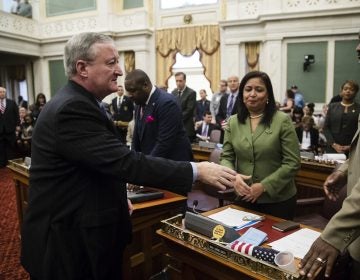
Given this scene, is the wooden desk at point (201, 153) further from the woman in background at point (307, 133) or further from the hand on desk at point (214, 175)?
the hand on desk at point (214, 175)

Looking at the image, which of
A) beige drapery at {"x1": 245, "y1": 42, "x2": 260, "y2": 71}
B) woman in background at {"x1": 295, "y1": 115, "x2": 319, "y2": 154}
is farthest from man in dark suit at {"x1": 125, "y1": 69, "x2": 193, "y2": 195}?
beige drapery at {"x1": 245, "y1": 42, "x2": 260, "y2": 71}

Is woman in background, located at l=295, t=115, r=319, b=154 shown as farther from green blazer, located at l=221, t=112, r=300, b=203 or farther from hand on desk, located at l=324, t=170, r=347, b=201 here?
hand on desk, located at l=324, t=170, r=347, b=201

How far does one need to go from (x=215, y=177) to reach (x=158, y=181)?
25 centimetres

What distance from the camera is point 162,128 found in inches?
107

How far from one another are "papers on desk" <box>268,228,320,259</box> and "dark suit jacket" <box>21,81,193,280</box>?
0.50m

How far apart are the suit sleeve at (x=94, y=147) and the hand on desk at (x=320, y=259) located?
618mm

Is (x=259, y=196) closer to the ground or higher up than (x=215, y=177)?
closer to the ground

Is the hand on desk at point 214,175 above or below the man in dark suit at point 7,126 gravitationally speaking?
above

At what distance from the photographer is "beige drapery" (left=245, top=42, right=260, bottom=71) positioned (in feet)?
31.1

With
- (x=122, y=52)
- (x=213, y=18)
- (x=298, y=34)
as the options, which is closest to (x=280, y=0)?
(x=298, y=34)

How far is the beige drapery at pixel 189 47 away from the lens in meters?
9.99

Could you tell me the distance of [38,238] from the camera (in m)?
1.36

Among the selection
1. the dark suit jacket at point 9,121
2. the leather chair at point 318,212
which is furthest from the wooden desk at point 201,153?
the dark suit jacket at point 9,121

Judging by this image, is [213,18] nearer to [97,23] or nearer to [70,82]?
[97,23]
